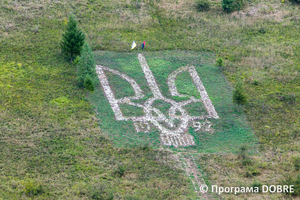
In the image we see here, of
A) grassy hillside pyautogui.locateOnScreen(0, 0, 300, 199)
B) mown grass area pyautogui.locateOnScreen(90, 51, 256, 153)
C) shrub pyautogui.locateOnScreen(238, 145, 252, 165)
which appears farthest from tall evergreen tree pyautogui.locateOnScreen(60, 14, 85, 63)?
shrub pyautogui.locateOnScreen(238, 145, 252, 165)

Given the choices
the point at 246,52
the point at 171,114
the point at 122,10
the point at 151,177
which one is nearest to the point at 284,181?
the point at 151,177

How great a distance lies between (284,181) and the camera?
1431 inches

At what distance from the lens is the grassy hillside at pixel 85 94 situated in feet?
122

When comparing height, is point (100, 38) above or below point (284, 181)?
above

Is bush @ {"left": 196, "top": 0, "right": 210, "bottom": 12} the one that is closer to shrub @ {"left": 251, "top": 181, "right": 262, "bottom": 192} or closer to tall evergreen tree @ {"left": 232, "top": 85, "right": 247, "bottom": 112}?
tall evergreen tree @ {"left": 232, "top": 85, "right": 247, "bottom": 112}

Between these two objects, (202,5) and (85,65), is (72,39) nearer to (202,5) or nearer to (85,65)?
(85,65)

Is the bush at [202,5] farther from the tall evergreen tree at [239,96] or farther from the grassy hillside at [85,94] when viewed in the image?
the tall evergreen tree at [239,96]

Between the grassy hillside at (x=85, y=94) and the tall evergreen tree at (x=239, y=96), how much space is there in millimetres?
2021

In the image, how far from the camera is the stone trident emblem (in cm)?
4366

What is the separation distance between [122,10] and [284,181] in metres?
39.3

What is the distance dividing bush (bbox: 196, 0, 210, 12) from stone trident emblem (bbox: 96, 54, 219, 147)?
18.1 metres

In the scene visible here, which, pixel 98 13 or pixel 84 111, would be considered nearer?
pixel 84 111

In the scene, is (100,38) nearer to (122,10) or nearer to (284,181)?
(122,10)

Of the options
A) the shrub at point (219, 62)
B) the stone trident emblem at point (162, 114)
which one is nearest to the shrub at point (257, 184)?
the stone trident emblem at point (162, 114)
